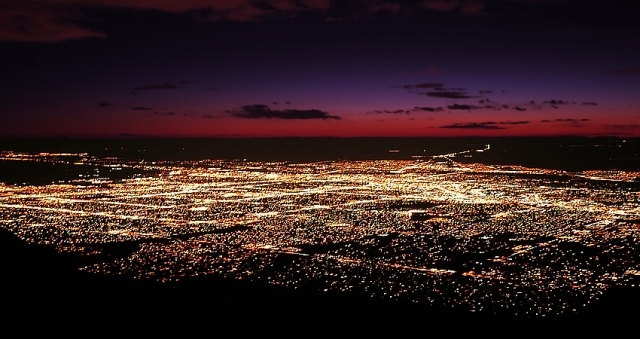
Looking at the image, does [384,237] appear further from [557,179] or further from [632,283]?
[557,179]

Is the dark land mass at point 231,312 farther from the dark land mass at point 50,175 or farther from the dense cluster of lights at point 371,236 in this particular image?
the dark land mass at point 50,175

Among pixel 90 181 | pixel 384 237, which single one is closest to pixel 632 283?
pixel 384 237

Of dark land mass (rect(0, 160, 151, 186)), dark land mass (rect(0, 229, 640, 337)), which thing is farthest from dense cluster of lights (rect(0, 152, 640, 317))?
dark land mass (rect(0, 160, 151, 186))

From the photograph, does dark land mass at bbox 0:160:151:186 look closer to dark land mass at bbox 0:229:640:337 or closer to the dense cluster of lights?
the dense cluster of lights

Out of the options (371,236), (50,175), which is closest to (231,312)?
(371,236)

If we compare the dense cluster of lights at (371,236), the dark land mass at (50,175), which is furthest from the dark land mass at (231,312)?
the dark land mass at (50,175)
